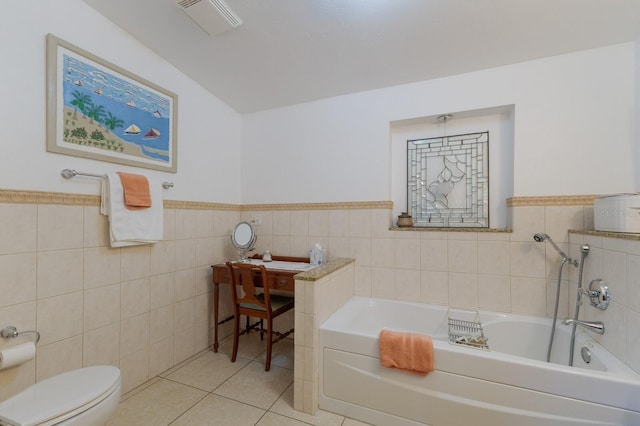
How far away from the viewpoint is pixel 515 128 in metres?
1.97

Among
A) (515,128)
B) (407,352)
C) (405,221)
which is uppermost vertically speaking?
(515,128)

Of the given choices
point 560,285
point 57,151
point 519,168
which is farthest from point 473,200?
point 57,151

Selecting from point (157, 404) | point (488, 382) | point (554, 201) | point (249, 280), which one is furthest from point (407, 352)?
point (157, 404)

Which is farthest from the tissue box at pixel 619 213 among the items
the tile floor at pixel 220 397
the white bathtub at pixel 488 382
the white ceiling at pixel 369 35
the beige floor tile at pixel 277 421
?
the beige floor tile at pixel 277 421

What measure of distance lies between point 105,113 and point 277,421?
2208 mm

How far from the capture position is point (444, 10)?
158 cm

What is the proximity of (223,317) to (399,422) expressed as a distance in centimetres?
179

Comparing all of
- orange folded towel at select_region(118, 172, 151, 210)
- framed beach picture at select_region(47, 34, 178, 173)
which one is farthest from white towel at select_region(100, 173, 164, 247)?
framed beach picture at select_region(47, 34, 178, 173)

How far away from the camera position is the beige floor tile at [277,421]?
157 cm

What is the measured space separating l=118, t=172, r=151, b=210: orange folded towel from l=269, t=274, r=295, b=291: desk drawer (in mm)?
1057

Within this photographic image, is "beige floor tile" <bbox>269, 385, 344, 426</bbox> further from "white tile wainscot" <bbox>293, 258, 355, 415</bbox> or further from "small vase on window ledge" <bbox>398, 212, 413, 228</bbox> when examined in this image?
"small vase on window ledge" <bbox>398, 212, 413, 228</bbox>

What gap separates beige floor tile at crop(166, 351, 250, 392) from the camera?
1.96m

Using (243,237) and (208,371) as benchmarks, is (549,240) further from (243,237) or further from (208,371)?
(208,371)

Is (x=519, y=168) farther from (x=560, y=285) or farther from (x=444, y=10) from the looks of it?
(x=444, y=10)
